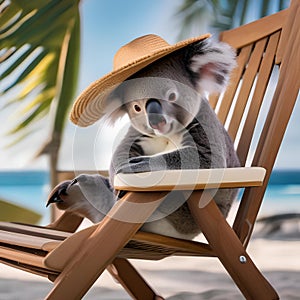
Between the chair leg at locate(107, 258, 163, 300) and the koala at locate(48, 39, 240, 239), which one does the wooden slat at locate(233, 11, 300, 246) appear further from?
the chair leg at locate(107, 258, 163, 300)

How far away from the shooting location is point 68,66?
8.79ft

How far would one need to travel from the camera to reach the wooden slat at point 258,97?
1.45 m

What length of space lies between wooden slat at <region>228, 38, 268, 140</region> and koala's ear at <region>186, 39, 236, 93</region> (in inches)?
10.9

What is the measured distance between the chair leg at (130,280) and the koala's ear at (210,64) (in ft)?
1.62

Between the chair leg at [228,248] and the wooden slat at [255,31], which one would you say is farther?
the wooden slat at [255,31]

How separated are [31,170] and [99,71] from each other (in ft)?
3.25

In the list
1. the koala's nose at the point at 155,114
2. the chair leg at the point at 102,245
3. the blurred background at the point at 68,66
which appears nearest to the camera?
the chair leg at the point at 102,245

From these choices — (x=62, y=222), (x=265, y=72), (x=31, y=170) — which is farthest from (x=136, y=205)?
(x=31, y=170)

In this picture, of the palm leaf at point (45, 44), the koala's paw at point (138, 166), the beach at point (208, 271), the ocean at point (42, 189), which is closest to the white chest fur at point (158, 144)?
the koala's paw at point (138, 166)

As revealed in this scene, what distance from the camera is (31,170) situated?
467 centimetres

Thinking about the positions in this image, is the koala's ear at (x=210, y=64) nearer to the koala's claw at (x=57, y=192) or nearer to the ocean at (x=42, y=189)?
the koala's claw at (x=57, y=192)

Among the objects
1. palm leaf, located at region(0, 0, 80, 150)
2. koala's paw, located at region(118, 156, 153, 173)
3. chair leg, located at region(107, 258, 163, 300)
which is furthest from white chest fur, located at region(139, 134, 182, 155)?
palm leaf, located at region(0, 0, 80, 150)

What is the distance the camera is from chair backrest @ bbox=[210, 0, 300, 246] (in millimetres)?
1291

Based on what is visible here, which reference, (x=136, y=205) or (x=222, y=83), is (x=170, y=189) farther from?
(x=222, y=83)
